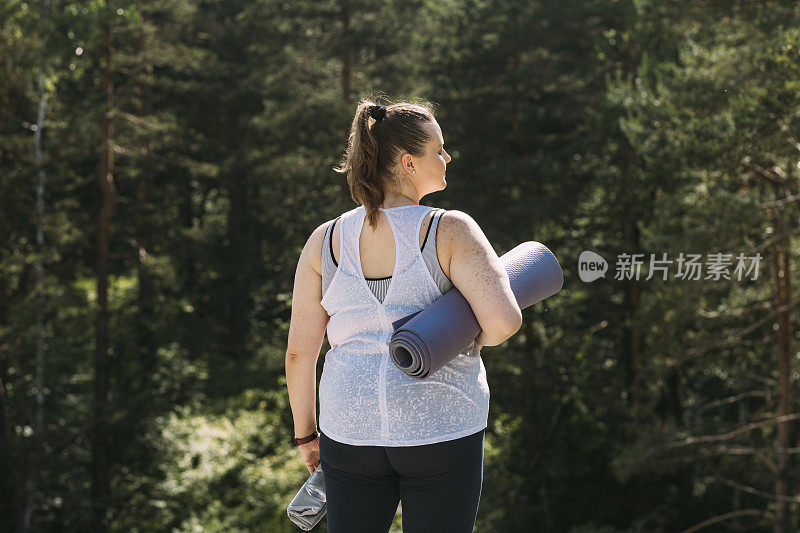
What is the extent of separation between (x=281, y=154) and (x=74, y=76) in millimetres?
4331

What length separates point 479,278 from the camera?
1297 millimetres

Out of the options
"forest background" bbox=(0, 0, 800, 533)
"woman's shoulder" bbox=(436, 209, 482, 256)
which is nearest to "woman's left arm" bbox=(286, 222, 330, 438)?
"woman's shoulder" bbox=(436, 209, 482, 256)

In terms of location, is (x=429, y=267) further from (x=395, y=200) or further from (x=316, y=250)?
(x=316, y=250)

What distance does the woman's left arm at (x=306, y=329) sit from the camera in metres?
1.48

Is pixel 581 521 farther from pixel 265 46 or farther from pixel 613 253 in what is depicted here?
pixel 265 46

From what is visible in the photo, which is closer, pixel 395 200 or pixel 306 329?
pixel 395 200

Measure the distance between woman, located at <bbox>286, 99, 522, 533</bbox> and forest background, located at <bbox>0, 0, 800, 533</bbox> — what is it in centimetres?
449

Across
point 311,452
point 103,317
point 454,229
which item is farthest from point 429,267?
point 103,317

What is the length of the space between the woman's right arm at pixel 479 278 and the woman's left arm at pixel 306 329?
278 millimetres

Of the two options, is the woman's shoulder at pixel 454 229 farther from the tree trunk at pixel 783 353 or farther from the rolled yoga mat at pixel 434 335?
the tree trunk at pixel 783 353

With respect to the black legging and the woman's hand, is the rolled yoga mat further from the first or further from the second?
the woman's hand

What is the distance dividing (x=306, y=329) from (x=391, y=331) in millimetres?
246

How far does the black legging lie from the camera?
1.31m

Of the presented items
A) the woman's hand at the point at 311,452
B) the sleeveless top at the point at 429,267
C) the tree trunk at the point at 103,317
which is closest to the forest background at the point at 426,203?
the tree trunk at the point at 103,317
